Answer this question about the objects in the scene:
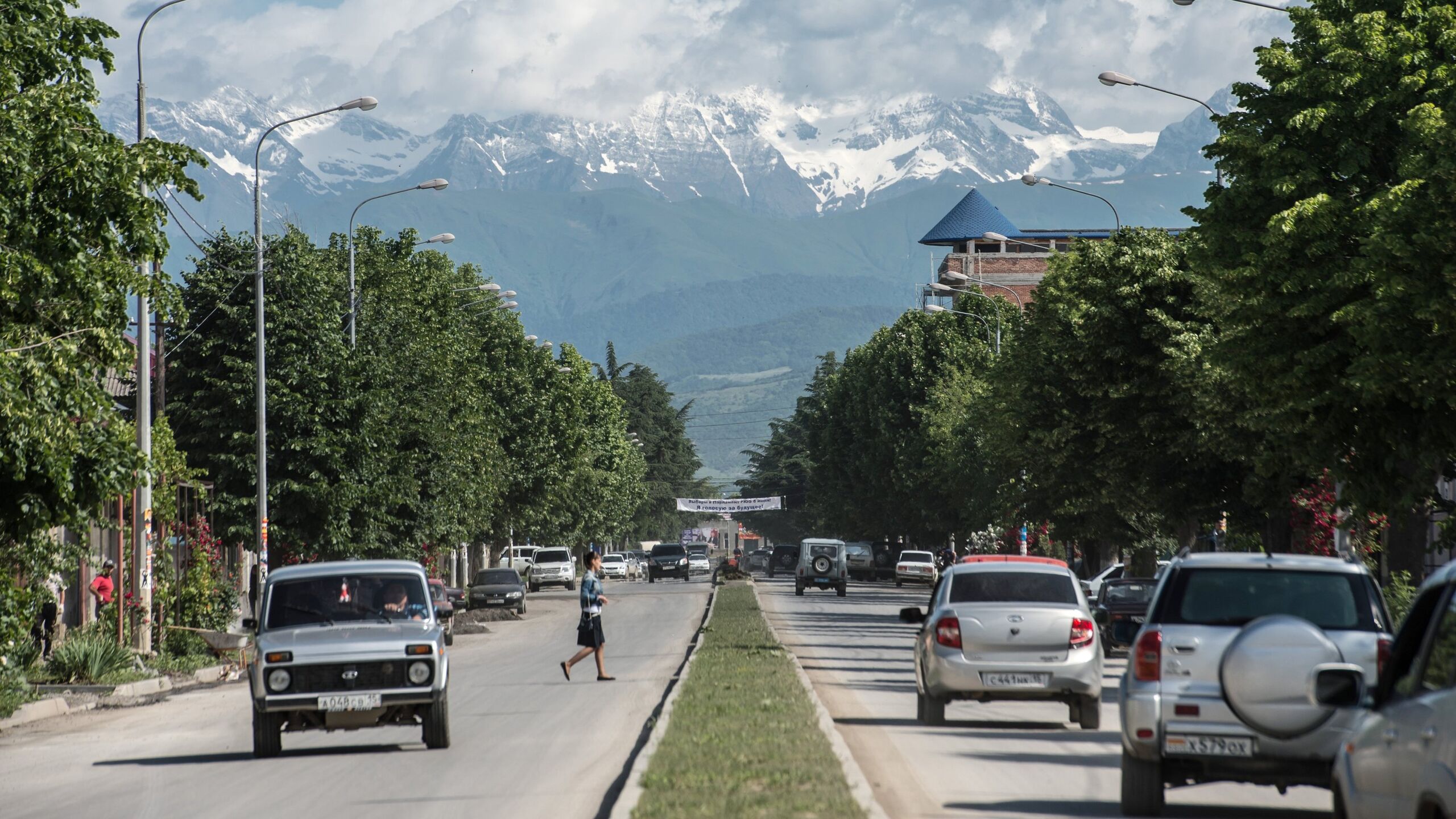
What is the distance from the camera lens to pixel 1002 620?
17.1 m

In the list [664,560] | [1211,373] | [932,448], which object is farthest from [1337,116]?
[664,560]

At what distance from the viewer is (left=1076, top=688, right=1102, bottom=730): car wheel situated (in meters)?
17.2

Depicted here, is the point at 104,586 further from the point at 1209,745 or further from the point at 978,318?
the point at 978,318

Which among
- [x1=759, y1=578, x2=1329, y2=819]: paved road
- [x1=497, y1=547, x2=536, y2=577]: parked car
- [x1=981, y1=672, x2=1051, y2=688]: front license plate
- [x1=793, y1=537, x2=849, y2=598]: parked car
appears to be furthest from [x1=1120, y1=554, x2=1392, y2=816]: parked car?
[x1=497, y1=547, x2=536, y2=577]: parked car

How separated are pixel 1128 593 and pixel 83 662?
1764 centimetres

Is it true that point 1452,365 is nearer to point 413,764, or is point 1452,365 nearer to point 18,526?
point 413,764

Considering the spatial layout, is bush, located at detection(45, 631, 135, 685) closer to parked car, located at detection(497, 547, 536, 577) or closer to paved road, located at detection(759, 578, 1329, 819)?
paved road, located at detection(759, 578, 1329, 819)

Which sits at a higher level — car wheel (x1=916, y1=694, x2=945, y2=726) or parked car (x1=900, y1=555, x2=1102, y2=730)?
parked car (x1=900, y1=555, x2=1102, y2=730)

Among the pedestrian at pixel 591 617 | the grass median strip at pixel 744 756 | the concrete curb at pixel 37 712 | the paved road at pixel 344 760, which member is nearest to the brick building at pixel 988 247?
the pedestrian at pixel 591 617

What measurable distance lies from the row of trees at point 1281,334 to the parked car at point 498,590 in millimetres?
15819

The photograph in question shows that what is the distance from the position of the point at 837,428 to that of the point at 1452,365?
77387 mm

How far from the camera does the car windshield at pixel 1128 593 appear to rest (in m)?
31.4

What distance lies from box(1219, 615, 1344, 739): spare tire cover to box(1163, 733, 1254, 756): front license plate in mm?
950

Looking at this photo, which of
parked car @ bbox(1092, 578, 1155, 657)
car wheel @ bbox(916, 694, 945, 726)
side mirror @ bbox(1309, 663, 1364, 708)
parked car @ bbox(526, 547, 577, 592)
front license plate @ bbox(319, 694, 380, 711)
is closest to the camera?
side mirror @ bbox(1309, 663, 1364, 708)
